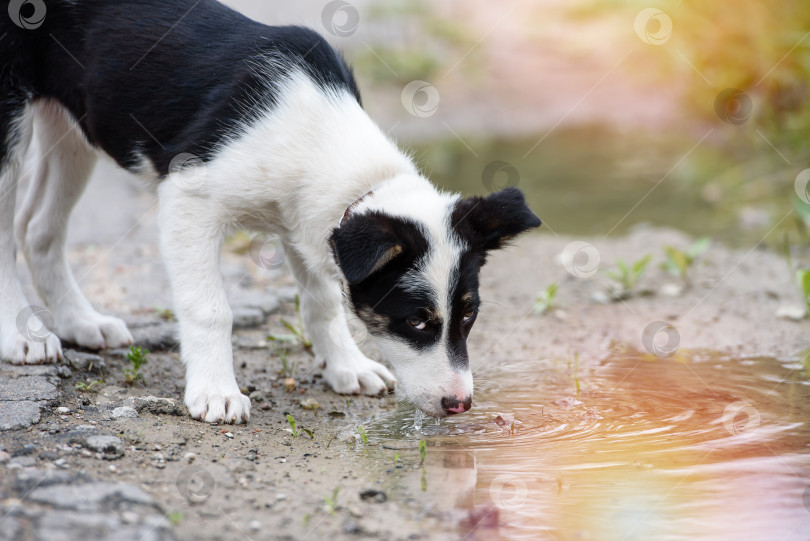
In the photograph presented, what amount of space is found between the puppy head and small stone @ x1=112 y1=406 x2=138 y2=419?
0.97 m

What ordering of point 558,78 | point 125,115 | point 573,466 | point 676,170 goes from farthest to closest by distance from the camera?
point 558,78 → point 676,170 → point 125,115 → point 573,466

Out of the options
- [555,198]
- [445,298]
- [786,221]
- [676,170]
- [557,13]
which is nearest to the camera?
[445,298]

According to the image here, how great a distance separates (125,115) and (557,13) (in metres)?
11.7

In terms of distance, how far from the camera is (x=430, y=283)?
3414 millimetres

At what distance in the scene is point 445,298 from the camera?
11.3ft

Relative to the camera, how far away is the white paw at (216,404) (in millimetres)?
3539

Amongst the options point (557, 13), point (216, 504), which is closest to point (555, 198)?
point (216, 504)

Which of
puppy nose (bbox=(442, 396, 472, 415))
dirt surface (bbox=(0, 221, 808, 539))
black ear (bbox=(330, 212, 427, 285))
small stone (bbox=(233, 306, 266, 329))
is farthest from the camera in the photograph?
small stone (bbox=(233, 306, 266, 329))

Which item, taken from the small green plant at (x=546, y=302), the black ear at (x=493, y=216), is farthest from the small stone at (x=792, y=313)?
the black ear at (x=493, y=216)

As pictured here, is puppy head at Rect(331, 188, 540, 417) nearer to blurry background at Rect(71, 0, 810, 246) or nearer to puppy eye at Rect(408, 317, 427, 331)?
puppy eye at Rect(408, 317, 427, 331)

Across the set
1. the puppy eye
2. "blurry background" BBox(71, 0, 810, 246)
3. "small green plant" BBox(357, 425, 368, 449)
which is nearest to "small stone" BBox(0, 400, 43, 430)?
"small green plant" BBox(357, 425, 368, 449)

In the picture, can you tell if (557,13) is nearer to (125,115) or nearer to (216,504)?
(125,115)

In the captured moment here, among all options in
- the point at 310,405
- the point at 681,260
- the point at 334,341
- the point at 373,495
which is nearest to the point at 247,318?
the point at 334,341

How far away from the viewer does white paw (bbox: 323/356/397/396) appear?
4.16 m
